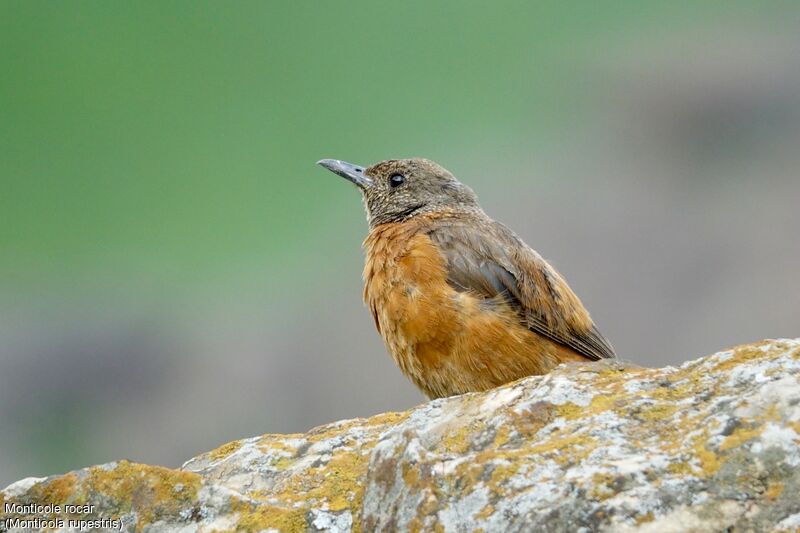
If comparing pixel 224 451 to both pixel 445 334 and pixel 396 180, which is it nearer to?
pixel 445 334

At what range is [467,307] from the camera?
6.89 m

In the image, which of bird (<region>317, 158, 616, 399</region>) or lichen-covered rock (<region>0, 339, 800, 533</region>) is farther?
bird (<region>317, 158, 616, 399</region>)

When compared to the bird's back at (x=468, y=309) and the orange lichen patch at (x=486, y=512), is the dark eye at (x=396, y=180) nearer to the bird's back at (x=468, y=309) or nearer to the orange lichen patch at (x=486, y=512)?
the bird's back at (x=468, y=309)

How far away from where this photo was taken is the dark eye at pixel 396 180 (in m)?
8.87

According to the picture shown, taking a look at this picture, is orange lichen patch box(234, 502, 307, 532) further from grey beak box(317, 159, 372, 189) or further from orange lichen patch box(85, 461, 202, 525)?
grey beak box(317, 159, 372, 189)

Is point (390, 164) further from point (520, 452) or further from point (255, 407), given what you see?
point (255, 407)

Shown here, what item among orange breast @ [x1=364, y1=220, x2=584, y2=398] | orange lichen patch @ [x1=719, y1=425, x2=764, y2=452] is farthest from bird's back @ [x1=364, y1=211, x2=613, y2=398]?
orange lichen patch @ [x1=719, y1=425, x2=764, y2=452]

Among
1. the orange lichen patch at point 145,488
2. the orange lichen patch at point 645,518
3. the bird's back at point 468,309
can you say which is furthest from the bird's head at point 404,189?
the orange lichen patch at point 645,518

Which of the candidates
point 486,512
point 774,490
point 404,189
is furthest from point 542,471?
point 404,189

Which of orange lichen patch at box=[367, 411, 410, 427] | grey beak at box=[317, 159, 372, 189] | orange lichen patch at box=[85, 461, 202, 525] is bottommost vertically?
orange lichen patch at box=[367, 411, 410, 427]

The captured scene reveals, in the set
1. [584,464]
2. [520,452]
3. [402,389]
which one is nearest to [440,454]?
[520,452]

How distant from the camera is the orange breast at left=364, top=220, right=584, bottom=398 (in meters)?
6.72

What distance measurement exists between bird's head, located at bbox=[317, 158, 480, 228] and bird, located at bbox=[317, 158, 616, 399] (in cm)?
39

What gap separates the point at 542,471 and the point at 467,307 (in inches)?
121
